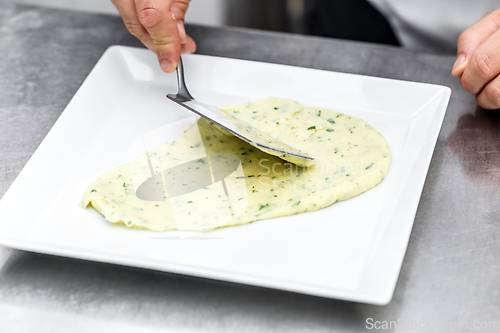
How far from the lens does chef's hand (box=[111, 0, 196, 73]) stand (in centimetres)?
101

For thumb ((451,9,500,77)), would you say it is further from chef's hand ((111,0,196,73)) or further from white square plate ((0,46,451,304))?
chef's hand ((111,0,196,73))

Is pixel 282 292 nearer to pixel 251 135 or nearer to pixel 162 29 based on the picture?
pixel 251 135

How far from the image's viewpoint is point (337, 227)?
81 cm

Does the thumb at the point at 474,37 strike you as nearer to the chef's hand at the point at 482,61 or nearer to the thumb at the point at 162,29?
the chef's hand at the point at 482,61

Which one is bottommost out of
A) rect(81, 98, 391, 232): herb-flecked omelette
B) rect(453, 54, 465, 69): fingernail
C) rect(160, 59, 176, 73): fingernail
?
rect(81, 98, 391, 232): herb-flecked omelette

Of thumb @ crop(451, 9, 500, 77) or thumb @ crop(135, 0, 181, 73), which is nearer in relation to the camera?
thumb @ crop(135, 0, 181, 73)

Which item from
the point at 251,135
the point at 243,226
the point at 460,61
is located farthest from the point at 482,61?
→ the point at 243,226

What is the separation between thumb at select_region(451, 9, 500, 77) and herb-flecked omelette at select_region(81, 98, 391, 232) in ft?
0.93

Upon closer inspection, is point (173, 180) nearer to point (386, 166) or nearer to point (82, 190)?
point (82, 190)

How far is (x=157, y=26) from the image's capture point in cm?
103

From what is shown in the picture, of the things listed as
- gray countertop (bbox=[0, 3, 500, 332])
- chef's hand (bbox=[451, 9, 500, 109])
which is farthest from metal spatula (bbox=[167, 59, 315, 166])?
chef's hand (bbox=[451, 9, 500, 109])

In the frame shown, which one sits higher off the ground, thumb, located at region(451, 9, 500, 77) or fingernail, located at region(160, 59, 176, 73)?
thumb, located at region(451, 9, 500, 77)

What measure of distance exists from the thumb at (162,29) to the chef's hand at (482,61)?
622mm

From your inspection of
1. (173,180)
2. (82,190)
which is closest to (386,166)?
(173,180)
